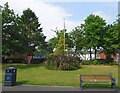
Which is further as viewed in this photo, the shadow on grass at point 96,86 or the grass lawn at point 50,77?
the grass lawn at point 50,77

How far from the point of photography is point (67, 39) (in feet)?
170

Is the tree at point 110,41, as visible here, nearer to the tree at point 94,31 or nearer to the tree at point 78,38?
the tree at point 94,31

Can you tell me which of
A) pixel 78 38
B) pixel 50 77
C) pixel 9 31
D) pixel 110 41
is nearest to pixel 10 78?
pixel 50 77

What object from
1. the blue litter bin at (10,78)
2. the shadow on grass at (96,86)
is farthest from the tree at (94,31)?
the blue litter bin at (10,78)

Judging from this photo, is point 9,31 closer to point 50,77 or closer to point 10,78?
point 50,77

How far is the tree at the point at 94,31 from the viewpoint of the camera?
45.8 meters

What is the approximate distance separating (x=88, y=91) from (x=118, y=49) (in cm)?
3086

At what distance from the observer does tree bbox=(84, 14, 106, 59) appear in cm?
4581

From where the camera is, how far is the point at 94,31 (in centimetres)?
4625

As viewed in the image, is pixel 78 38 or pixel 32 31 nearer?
pixel 78 38

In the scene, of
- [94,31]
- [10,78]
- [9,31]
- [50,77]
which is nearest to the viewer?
[10,78]

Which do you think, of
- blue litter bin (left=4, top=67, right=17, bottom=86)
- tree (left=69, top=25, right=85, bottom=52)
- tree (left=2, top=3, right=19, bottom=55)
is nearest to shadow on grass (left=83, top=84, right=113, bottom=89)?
blue litter bin (left=4, top=67, right=17, bottom=86)

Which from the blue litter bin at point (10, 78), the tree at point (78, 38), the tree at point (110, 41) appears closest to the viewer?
the blue litter bin at point (10, 78)

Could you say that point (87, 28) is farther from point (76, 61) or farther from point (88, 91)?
point (88, 91)
